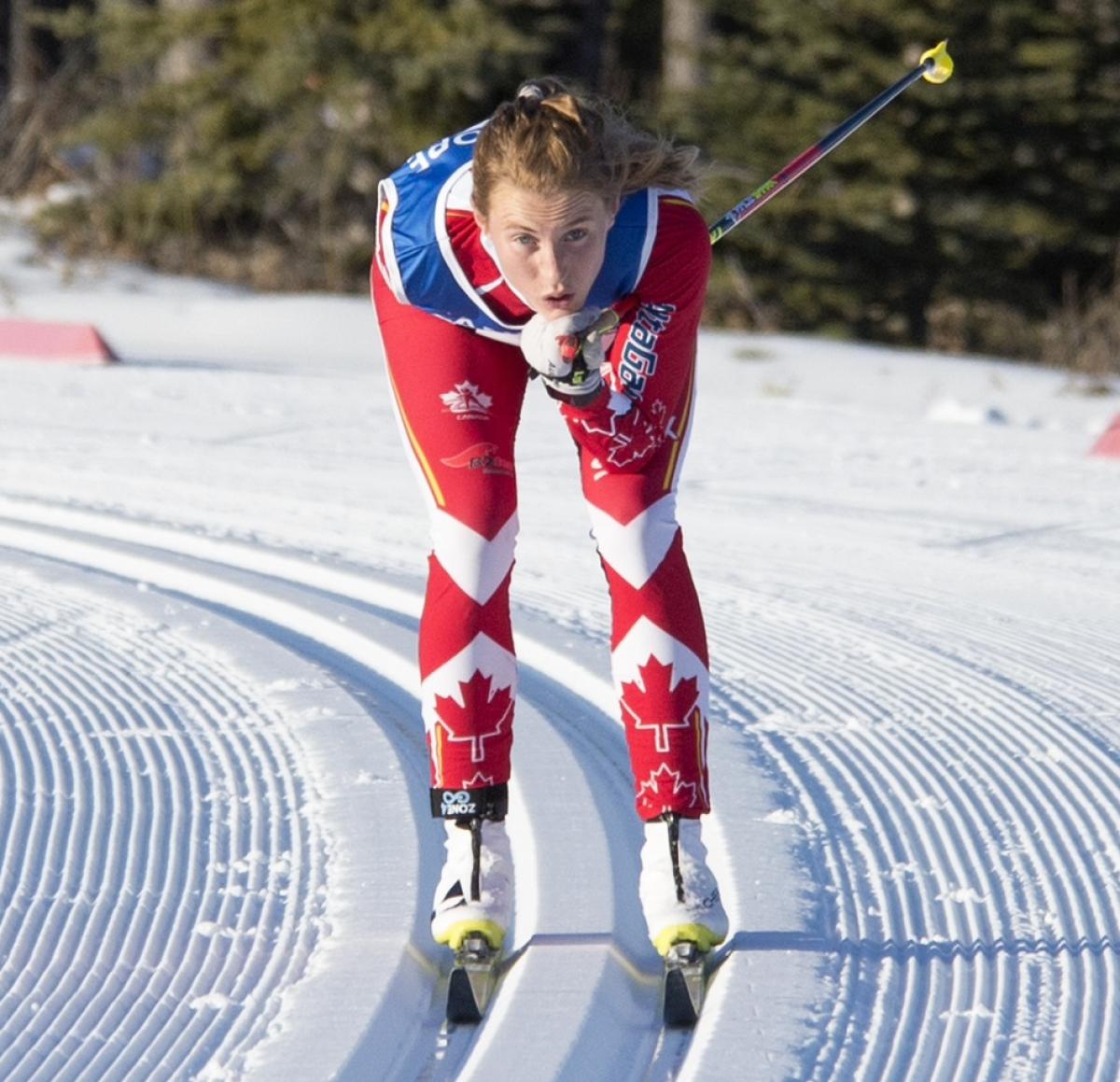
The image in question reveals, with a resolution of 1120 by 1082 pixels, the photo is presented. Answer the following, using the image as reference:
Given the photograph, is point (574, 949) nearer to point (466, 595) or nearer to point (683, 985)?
point (683, 985)

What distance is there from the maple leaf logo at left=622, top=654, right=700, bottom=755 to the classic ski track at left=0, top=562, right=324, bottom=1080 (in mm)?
573

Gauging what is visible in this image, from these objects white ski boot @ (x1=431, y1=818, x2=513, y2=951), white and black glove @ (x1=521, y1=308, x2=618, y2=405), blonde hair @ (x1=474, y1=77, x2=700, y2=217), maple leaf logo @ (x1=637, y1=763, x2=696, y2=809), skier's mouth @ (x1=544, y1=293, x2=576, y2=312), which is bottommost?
white ski boot @ (x1=431, y1=818, x2=513, y2=951)

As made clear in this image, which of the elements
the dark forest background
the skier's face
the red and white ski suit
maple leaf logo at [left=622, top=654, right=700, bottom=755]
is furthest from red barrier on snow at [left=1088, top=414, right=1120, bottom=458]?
the dark forest background

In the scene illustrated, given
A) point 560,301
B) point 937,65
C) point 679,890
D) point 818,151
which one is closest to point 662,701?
point 679,890

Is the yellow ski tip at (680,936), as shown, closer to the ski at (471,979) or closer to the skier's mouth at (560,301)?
the ski at (471,979)

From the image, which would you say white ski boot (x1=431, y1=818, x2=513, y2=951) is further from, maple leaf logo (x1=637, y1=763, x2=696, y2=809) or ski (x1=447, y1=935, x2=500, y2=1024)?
maple leaf logo (x1=637, y1=763, x2=696, y2=809)

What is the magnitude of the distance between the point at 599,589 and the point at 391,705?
121 centimetres

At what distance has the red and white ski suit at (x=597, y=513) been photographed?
8.11 feet

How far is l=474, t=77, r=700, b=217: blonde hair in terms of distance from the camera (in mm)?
2268

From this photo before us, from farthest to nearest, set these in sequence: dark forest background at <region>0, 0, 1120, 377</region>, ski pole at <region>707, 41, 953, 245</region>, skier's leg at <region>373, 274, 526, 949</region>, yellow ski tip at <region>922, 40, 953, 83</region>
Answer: dark forest background at <region>0, 0, 1120, 377</region> < yellow ski tip at <region>922, 40, 953, 83</region> < ski pole at <region>707, 41, 953, 245</region> < skier's leg at <region>373, 274, 526, 949</region>

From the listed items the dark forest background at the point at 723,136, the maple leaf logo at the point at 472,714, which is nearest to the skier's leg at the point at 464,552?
the maple leaf logo at the point at 472,714

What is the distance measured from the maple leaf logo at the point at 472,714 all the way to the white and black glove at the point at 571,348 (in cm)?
44

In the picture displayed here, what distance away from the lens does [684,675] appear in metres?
2.48

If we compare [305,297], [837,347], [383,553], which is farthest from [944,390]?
[383,553]
